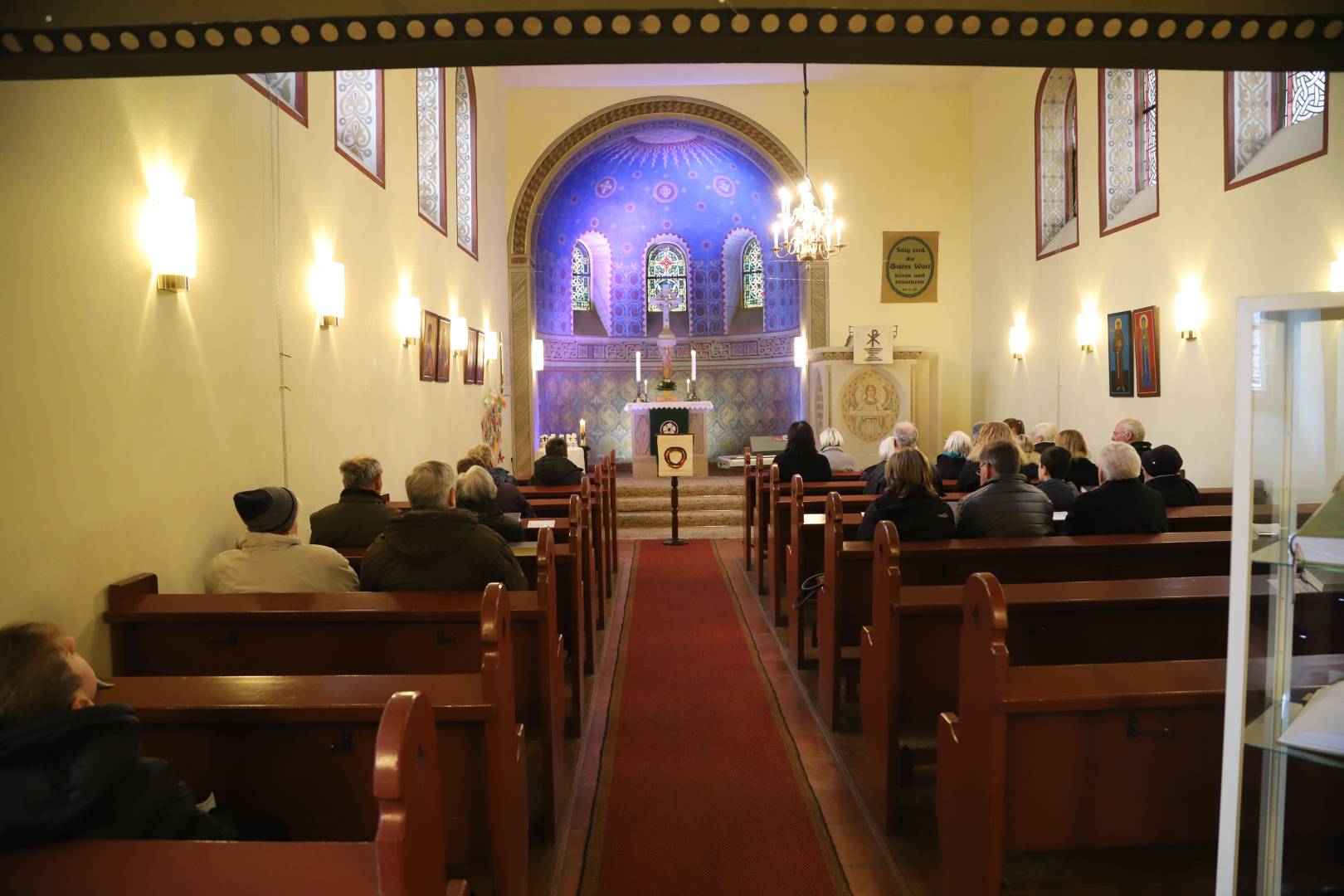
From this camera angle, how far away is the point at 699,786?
11.8 ft

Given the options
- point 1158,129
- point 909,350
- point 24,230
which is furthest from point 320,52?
point 909,350

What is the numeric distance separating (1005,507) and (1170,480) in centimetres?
206

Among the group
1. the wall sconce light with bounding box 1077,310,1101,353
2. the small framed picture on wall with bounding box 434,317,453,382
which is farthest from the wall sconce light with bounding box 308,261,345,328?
the wall sconce light with bounding box 1077,310,1101,353

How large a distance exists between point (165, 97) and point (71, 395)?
5.01ft

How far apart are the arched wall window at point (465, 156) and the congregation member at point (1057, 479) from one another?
6.94 m

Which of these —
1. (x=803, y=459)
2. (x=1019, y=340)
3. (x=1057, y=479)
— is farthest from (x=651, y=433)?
(x=1057, y=479)

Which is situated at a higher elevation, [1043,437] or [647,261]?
[647,261]

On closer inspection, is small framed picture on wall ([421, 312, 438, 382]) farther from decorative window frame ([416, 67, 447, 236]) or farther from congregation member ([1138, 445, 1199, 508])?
congregation member ([1138, 445, 1199, 508])

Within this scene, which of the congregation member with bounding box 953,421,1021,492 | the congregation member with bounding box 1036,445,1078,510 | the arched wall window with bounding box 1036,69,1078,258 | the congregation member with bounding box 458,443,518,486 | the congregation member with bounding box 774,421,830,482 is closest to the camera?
the congregation member with bounding box 953,421,1021,492

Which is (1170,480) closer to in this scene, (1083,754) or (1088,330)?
(1083,754)

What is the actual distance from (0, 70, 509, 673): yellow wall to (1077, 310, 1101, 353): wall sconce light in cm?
734

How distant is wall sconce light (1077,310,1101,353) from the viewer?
945 centimetres

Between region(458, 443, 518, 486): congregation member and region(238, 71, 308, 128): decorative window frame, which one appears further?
region(458, 443, 518, 486): congregation member

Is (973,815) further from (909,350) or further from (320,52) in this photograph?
(909,350)
